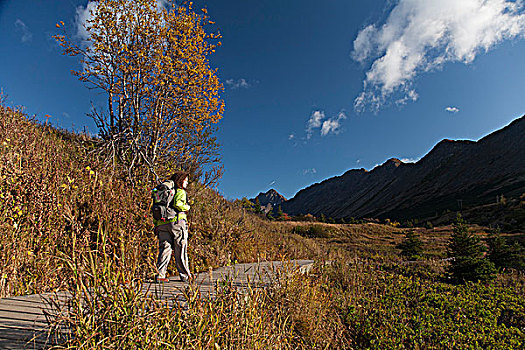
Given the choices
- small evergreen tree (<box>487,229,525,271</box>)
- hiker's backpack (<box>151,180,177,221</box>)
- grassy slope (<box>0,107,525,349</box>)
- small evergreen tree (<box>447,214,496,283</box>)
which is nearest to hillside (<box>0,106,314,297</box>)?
grassy slope (<box>0,107,525,349</box>)

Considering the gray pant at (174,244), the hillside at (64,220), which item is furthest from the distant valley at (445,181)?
the gray pant at (174,244)

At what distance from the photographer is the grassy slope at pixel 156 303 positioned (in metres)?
1.75

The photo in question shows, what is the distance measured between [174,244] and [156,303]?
2120 millimetres

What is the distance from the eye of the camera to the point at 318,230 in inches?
902

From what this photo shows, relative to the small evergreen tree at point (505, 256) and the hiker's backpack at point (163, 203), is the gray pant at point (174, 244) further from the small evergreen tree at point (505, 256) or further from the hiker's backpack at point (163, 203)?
the small evergreen tree at point (505, 256)

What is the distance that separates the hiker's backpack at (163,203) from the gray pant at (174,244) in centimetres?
16

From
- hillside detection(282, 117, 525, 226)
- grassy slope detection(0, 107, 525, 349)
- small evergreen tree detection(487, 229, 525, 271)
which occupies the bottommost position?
small evergreen tree detection(487, 229, 525, 271)

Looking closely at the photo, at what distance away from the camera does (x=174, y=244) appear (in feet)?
13.1

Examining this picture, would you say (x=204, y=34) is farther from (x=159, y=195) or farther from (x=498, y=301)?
(x=498, y=301)

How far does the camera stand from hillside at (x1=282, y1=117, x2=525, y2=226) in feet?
203

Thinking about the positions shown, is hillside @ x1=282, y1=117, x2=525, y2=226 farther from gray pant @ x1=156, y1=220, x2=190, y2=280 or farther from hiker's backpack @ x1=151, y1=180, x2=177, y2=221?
hiker's backpack @ x1=151, y1=180, x2=177, y2=221

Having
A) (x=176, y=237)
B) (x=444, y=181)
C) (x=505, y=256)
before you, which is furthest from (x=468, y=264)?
(x=444, y=181)

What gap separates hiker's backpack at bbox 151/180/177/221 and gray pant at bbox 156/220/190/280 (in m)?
0.16

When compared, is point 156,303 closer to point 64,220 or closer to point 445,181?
point 64,220
